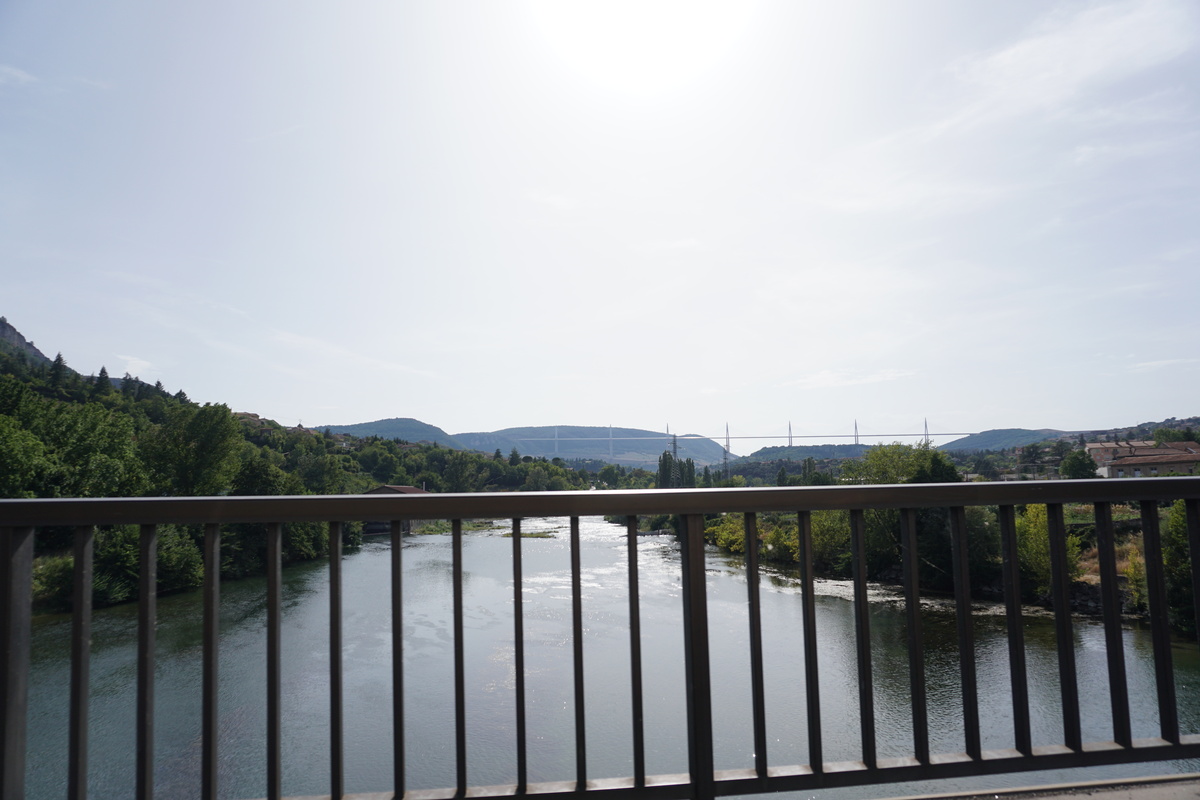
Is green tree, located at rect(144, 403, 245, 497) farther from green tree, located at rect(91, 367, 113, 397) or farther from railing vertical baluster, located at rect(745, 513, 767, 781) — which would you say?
railing vertical baluster, located at rect(745, 513, 767, 781)

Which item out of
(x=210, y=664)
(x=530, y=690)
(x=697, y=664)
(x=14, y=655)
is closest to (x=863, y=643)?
(x=697, y=664)

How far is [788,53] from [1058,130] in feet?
28.3

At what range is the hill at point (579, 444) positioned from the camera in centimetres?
6862

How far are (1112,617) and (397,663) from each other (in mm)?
1545

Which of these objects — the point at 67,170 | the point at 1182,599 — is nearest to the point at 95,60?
the point at 67,170

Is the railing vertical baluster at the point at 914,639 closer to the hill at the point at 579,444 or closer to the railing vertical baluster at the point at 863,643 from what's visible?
the railing vertical baluster at the point at 863,643

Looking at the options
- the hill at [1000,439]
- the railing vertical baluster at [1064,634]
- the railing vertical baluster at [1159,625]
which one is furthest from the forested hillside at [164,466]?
the hill at [1000,439]

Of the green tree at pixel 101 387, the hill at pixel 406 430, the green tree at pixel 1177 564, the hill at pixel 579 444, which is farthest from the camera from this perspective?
the hill at pixel 406 430

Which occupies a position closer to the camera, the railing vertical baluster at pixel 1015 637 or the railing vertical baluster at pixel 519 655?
the railing vertical baluster at pixel 519 655

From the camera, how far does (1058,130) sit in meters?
11.5

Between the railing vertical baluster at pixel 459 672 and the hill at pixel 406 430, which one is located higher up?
the hill at pixel 406 430

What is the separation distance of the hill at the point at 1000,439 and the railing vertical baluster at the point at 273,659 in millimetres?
27121

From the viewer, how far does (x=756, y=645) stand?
1202mm

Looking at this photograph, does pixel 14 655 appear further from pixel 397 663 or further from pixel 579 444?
pixel 579 444
